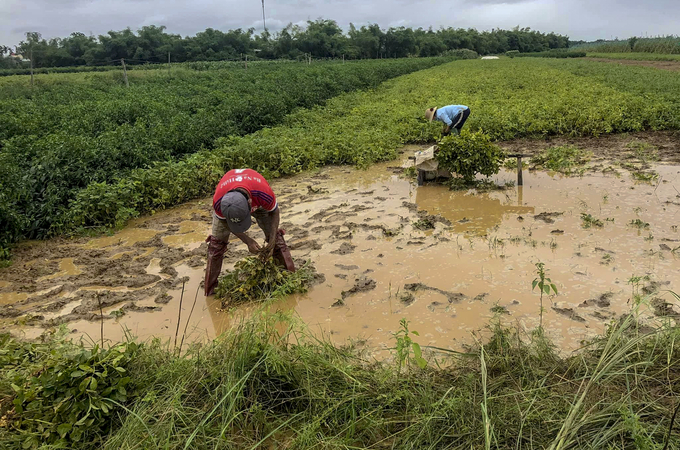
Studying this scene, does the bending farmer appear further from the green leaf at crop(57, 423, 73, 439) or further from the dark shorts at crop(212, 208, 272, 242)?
the green leaf at crop(57, 423, 73, 439)

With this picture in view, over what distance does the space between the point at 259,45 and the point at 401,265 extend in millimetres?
75156

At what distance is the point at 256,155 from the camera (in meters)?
9.38

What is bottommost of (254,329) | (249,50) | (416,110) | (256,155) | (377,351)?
(377,351)

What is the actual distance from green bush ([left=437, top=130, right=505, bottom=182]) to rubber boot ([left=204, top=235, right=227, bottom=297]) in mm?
4605

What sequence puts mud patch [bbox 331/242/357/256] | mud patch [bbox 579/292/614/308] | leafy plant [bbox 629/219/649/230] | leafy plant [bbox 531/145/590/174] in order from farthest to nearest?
leafy plant [bbox 531/145/590/174], leafy plant [bbox 629/219/649/230], mud patch [bbox 331/242/357/256], mud patch [bbox 579/292/614/308]

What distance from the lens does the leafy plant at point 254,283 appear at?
4.66 metres

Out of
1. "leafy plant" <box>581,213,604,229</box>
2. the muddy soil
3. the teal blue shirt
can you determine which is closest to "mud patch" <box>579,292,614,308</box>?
"leafy plant" <box>581,213,604,229</box>

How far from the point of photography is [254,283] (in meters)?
4.69

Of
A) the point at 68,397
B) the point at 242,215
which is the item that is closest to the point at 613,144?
the point at 242,215

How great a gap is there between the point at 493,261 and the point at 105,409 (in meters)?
4.10

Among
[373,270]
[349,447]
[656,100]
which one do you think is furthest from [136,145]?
[656,100]

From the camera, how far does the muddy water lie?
14.0 ft

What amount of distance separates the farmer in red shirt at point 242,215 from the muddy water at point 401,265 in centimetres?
50

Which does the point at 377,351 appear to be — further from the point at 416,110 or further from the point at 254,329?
the point at 416,110
